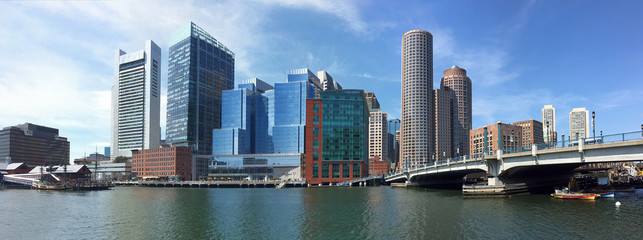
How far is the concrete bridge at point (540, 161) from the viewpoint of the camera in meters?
58.1

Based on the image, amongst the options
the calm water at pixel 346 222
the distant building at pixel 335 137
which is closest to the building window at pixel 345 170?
the distant building at pixel 335 137

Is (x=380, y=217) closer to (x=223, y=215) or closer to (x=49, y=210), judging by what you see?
(x=223, y=215)

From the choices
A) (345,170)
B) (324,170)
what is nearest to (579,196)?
(345,170)

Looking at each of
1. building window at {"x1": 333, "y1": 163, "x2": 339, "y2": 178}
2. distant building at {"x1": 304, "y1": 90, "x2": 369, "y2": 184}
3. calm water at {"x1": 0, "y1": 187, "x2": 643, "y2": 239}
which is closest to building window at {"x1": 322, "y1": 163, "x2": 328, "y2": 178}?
distant building at {"x1": 304, "y1": 90, "x2": 369, "y2": 184}

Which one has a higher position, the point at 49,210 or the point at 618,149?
the point at 618,149

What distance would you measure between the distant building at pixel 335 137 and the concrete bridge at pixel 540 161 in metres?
59.5

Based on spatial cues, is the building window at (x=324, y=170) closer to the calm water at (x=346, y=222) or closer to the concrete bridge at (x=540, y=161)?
the concrete bridge at (x=540, y=161)

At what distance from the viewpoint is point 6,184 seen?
561ft

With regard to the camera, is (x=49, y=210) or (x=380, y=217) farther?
(x=49, y=210)

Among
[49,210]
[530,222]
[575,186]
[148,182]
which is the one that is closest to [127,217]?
[49,210]

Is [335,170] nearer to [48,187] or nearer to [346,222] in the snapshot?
[48,187]

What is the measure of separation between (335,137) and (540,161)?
390 ft

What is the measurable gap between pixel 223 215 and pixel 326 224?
1877 centimetres

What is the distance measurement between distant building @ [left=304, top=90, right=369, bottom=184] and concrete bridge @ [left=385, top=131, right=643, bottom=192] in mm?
59512
